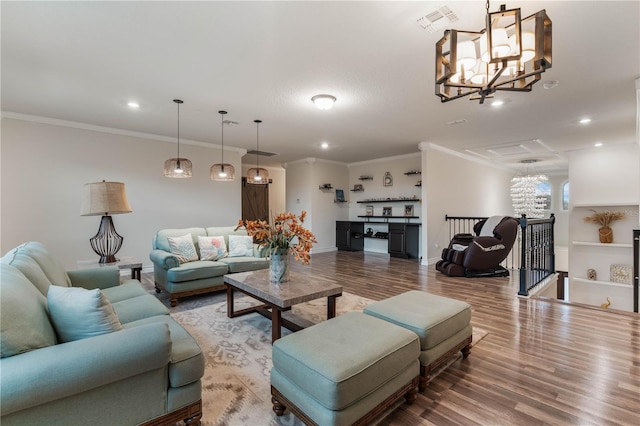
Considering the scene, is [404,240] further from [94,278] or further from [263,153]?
[94,278]

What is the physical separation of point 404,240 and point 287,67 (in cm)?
547

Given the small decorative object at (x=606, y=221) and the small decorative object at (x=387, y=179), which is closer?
the small decorative object at (x=606, y=221)

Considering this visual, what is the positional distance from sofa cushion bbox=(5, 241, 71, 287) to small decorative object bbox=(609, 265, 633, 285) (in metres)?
8.10

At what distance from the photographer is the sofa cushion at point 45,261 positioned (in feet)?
7.03

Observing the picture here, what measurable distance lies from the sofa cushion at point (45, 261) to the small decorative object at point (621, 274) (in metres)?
8.10

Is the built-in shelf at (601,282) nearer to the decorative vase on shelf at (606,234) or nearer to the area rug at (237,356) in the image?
the decorative vase on shelf at (606,234)

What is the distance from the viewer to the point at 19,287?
4.73 feet

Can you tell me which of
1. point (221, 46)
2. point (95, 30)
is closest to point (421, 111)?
point (221, 46)

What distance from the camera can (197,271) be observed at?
3.79 metres

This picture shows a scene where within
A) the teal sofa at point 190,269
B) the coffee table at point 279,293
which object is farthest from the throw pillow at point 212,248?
the coffee table at point 279,293

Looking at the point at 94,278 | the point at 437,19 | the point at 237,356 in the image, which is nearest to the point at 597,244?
the point at 437,19

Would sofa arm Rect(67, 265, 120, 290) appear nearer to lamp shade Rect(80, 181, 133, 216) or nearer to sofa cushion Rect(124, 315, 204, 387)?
lamp shade Rect(80, 181, 133, 216)

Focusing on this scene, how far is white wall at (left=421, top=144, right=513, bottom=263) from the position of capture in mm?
6492

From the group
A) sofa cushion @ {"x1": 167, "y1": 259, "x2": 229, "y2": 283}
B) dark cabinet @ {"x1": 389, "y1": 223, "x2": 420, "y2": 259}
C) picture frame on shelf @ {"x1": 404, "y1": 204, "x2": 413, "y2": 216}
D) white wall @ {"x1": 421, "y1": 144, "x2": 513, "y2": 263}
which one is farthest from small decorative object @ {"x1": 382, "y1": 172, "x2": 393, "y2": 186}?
sofa cushion @ {"x1": 167, "y1": 259, "x2": 229, "y2": 283}
